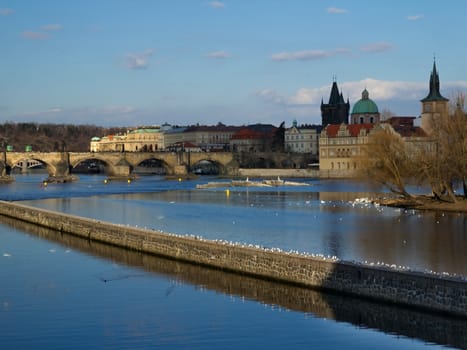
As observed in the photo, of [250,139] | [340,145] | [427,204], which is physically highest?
[250,139]

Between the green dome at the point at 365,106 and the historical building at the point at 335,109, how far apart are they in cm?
1581

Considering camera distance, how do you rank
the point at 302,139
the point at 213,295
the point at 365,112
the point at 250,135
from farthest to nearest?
the point at 250,135
the point at 302,139
the point at 365,112
the point at 213,295

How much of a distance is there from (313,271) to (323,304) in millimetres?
1901

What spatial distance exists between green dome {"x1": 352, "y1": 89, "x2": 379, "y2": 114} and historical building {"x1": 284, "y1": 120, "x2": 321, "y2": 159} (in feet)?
51.5

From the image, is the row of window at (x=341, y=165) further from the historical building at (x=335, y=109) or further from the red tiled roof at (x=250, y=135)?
the red tiled roof at (x=250, y=135)

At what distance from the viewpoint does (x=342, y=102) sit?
552ft

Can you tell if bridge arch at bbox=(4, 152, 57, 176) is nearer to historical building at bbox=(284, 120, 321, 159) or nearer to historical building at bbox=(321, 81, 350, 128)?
historical building at bbox=(284, 120, 321, 159)

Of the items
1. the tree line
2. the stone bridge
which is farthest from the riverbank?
the stone bridge

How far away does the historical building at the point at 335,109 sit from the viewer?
167 meters

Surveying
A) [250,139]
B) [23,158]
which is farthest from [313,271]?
[250,139]

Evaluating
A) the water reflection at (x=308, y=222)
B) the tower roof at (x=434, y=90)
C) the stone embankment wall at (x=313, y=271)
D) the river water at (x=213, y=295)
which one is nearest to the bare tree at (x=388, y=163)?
the water reflection at (x=308, y=222)

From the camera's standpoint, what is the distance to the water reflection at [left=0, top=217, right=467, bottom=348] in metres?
22.4

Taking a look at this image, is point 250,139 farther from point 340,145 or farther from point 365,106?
point 340,145

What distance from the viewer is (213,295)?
27828 mm
